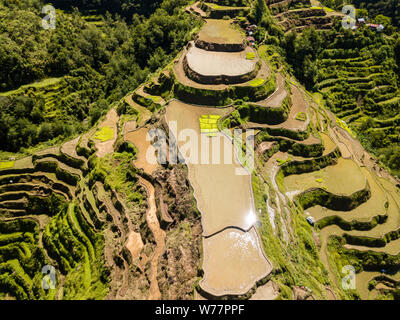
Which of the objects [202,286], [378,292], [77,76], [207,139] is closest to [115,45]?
[77,76]

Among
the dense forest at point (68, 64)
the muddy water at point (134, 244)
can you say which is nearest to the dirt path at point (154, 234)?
the muddy water at point (134, 244)

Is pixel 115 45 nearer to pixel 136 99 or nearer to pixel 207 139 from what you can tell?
pixel 136 99

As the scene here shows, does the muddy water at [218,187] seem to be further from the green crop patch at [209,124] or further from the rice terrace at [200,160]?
the green crop patch at [209,124]

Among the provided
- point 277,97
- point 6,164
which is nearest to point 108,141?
point 6,164

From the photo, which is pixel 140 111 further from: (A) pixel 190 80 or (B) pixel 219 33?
(B) pixel 219 33

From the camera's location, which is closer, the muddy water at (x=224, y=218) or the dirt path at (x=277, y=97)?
the muddy water at (x=224, y=218)

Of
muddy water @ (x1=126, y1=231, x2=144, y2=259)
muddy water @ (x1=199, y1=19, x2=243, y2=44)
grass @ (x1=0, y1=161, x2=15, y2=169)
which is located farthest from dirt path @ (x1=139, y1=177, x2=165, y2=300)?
muddy water @ (x1=199, y1=19, x2=243, y2=44)

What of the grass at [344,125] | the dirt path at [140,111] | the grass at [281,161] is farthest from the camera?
the grass at [344,125]
